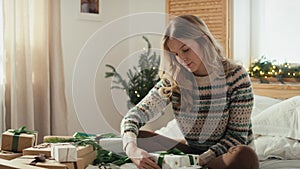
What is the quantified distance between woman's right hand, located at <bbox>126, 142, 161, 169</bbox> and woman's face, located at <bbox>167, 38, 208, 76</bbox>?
1.31 feet

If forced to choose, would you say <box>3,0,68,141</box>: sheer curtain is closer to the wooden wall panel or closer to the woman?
the wooden wall panel

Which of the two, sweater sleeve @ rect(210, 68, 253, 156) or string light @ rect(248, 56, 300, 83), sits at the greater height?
string light @ rect(248, 56, 300, 83)

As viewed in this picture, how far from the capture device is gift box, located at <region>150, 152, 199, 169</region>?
1567mm

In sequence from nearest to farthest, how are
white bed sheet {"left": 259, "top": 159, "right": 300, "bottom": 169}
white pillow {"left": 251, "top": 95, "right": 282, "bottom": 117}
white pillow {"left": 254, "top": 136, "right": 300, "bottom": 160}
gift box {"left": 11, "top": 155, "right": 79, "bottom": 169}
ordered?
1. gift box {"left": 11, "top": 155, "right": 79, "bottom": 169}
2. white bed sheet {"left": 259, "top": 159, "right": 300, "bottom": 169}
3. white pillow {"left": 254, "top": 136, "right": 300, "bottom": 160}
4. white pillow {"left": 251, "top": 95, "right": 282, "bottom": 117}

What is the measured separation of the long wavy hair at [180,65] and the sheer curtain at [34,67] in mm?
1338

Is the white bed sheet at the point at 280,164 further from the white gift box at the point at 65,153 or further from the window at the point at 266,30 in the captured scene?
the window at the point at 266,30

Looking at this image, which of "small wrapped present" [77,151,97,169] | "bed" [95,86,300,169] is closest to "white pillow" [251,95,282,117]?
"bed" [95,86,300,169]

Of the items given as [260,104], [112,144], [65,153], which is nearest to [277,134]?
[260,104]

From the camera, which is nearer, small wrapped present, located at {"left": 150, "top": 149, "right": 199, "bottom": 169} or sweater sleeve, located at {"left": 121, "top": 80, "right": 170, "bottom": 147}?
small wrapped present, located at {"left": 150, "top": 149, "right": 199, "bottom": 169}

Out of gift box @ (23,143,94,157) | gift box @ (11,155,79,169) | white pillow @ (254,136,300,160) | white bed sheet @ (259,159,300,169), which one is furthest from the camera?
white pillow @ (254,136,300,160)

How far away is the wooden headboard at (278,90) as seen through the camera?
3.00 meters

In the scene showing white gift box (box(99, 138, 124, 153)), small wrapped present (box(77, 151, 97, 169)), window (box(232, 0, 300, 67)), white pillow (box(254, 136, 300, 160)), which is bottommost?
white pillow (box(254, 136, 300, 160))

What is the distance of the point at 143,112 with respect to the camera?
191 cm

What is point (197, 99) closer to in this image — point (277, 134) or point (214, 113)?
point (214, 113)
